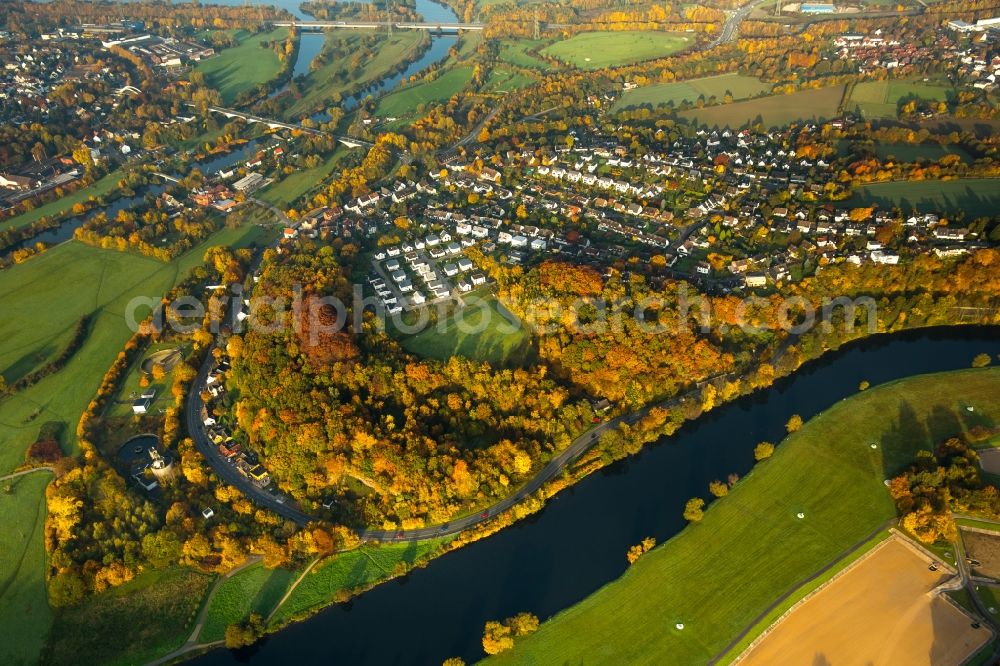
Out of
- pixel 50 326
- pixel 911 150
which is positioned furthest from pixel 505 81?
pixel 50 326

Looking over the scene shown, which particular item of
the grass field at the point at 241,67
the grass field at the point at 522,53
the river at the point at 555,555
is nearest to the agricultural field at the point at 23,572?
the river at the point at 555,555

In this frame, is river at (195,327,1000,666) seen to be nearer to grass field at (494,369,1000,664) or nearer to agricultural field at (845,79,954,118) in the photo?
grass field at (494,369,1000,664)

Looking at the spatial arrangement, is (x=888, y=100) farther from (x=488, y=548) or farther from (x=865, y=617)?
(x=488, y=548)

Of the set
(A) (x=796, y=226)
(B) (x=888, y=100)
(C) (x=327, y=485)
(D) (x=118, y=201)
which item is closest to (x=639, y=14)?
(B) (x=888, y=100)

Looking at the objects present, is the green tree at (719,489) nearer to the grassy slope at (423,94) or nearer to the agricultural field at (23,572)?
the agricultural field at (23,572)

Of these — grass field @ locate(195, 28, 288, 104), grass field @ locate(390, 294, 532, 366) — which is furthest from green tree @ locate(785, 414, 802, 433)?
grass field @ locate(195, 28, 288, 104)

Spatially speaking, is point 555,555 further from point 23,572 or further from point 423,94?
point 423,94
